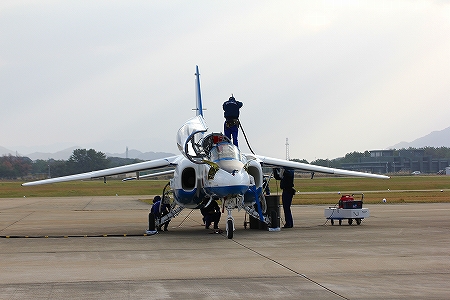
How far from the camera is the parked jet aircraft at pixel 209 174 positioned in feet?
54.5

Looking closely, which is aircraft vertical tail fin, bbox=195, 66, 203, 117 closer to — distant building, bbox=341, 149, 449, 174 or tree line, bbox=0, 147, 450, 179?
tree line, bbox=0, 147, 450, 179

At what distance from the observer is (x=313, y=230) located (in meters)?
18.9

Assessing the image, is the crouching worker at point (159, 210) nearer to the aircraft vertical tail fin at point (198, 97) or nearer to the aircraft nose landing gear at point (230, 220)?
the aircraft nose landing gear at point (230, 220)

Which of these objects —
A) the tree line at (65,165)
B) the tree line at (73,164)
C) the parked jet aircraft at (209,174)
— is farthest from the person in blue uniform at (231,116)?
the tree line at (65,165)

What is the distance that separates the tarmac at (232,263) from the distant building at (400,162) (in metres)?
162

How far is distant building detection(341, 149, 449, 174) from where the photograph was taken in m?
178

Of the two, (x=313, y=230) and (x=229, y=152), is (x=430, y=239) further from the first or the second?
(x=229, y=152)

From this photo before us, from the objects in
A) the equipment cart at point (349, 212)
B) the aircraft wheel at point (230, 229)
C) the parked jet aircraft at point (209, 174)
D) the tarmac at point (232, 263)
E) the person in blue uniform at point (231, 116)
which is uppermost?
the person in blue uniform at point (231, 116)

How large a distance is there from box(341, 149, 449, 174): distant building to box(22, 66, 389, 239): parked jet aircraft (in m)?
161

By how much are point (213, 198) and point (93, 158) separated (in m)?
105

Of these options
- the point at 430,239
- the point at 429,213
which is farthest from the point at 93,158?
the point at 430,239

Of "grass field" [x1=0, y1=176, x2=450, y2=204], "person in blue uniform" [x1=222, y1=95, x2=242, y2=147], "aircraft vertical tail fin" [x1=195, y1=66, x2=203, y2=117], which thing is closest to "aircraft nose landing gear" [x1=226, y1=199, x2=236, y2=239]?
"person in blue uniform" [x1=222, y1=95, x2=242, y2=147]

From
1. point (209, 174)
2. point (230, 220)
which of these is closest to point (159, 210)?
point (209, 174)

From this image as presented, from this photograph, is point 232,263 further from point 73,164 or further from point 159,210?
point 73,164
